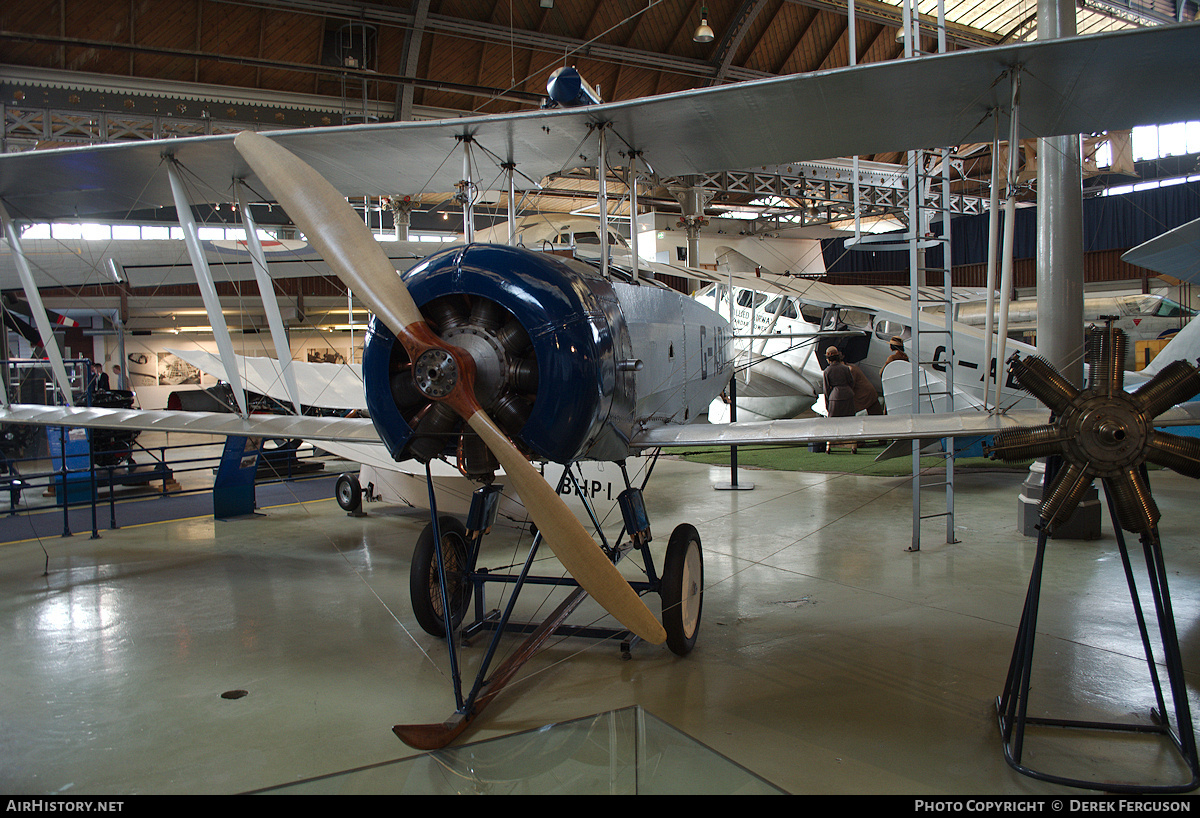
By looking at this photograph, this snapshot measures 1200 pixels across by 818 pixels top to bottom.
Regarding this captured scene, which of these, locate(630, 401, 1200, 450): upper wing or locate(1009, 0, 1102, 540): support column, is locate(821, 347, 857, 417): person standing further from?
locate(630, 401, 1200, 450): upper wing

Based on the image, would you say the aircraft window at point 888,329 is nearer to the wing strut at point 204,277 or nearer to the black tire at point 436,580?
the black tire at point 436,580

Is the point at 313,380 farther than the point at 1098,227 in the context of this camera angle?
No

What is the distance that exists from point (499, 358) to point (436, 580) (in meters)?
1.88

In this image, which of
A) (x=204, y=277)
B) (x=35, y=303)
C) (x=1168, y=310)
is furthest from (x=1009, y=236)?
(x=1168, y=310)

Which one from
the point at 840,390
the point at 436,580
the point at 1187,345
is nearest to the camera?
the point at 436,580

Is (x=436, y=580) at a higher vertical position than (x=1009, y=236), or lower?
lower

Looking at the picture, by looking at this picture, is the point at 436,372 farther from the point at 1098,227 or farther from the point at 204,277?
the point at 1098,227

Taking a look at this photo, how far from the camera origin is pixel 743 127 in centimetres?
469

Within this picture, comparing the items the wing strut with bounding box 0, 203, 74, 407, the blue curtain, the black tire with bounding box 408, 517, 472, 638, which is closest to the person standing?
the black tire with bounding box 408, 517, 472, 638

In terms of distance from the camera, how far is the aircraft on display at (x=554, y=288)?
2.88m

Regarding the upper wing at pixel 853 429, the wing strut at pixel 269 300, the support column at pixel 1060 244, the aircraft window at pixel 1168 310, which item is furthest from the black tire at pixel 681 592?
the aircraft window at pixel 1168 310

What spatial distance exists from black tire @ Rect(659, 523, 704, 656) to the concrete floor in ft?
0.45

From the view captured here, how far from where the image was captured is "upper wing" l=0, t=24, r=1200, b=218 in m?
3.74

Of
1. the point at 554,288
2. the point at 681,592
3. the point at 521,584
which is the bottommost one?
the point at 681,592
